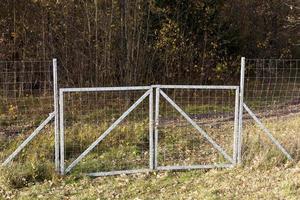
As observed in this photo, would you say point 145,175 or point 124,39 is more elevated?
point 124,39

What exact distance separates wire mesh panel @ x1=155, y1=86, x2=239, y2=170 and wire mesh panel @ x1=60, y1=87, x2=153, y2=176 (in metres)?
0.36

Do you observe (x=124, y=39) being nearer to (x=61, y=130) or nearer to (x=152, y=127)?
(x=152, y=127)

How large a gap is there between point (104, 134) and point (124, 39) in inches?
278

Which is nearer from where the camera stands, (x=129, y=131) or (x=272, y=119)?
(x=129, y=131)

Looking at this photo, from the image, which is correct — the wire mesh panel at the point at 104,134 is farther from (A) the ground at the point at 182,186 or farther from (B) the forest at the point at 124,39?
(B) the forest at the point at 124,39

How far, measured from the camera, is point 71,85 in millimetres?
13625

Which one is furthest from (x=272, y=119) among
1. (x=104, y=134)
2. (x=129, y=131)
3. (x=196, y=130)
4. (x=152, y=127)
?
(x=104, y=134)

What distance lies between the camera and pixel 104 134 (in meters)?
7.29

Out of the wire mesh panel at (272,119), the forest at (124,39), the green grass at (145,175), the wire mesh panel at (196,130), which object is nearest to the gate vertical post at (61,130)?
the green grass at (145,175)

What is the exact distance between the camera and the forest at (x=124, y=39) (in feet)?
44.7

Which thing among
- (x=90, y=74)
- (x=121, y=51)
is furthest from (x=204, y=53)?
(x=90, y=74)

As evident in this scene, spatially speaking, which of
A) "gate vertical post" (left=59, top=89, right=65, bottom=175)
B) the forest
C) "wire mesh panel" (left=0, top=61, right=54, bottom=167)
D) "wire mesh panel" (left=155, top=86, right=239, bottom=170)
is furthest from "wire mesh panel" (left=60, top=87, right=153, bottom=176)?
the forest

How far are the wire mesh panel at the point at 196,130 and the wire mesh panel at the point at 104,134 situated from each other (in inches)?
14.1

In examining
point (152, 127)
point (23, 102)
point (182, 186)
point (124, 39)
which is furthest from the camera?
point (124, 39)
